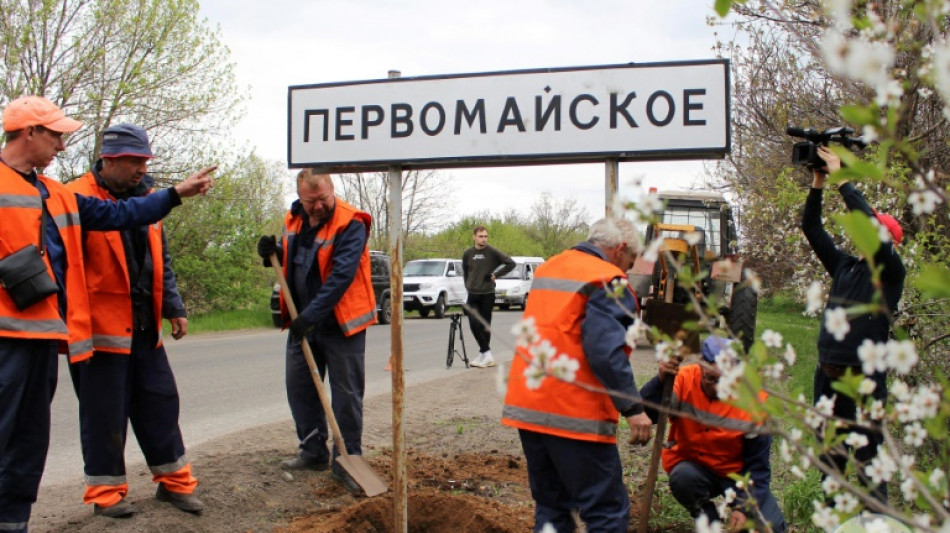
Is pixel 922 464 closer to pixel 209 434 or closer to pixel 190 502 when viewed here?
pixel 190 502

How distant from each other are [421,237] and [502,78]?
4294 centimetres

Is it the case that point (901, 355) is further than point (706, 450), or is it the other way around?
point (706, 450)

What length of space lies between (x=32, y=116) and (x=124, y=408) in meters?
1.51

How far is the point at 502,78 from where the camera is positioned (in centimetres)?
389

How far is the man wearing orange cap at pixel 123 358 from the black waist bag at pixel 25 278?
713 mm

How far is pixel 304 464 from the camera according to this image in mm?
5266

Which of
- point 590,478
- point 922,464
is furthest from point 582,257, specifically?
point 922,464

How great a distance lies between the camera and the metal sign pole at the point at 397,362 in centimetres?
407

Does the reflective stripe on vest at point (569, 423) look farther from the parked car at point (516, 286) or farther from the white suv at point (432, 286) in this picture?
the parked car at point (516, 286)

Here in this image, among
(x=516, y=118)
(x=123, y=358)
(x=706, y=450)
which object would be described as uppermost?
(x=516, y=118)

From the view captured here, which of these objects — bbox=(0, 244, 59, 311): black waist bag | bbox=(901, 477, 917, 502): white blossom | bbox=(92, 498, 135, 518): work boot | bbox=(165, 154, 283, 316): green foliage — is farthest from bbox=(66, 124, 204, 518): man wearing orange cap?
bbox=(165, 154, 283, 316): green foliage

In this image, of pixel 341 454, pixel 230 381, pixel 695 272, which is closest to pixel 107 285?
pixel 341 454

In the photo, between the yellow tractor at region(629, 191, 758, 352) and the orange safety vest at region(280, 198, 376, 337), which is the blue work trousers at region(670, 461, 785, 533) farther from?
the orange safety vest at region(280, 198, 376, 337)

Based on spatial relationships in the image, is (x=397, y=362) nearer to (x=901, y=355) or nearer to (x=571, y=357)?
(x=571, y=357)
